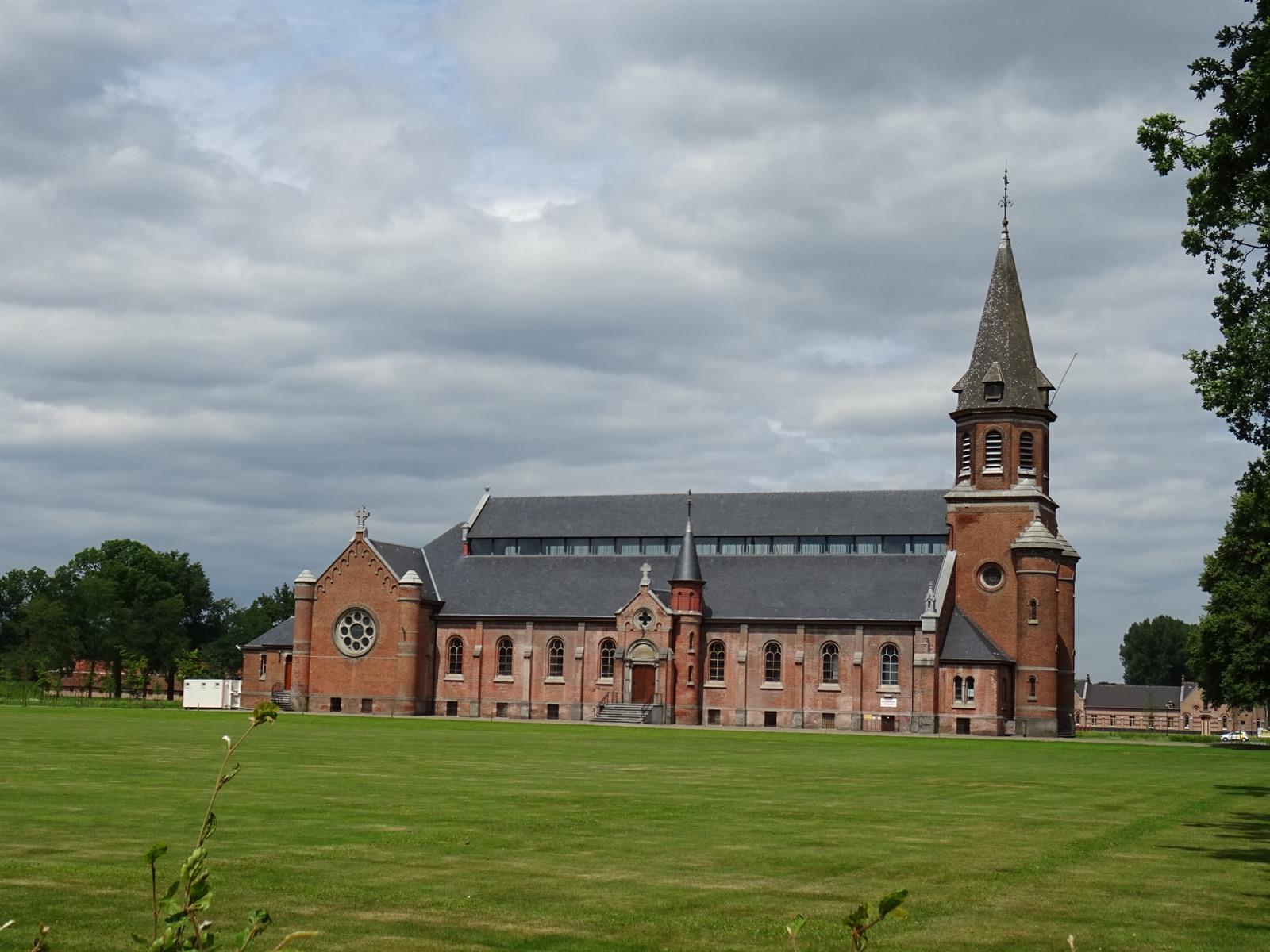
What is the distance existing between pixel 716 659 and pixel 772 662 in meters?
3.27

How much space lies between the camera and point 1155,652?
636 feet

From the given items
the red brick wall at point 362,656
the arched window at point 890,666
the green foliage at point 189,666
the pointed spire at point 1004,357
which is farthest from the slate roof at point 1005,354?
the green foliage at point 189,666

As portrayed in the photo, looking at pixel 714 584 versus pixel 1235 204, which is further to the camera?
pixel 714 584

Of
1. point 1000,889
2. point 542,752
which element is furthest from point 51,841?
point 542,752

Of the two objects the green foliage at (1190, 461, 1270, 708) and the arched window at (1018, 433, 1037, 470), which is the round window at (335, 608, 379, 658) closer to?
the arched window at (1018, 433, 1037, 470)

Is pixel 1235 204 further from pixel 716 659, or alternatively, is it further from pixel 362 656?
pixel 362 656

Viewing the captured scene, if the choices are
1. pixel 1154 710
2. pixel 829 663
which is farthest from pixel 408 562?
pixel 1154 710

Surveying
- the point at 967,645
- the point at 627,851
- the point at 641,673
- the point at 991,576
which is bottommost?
the point at 627,851

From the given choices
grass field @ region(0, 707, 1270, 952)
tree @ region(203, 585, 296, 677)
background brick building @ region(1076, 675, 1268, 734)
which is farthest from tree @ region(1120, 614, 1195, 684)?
grass field @ region(0, 707, 1270, 952)

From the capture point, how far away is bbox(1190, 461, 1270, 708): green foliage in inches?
2657

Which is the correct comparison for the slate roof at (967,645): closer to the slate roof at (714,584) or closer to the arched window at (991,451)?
the slate roof at (714,584)

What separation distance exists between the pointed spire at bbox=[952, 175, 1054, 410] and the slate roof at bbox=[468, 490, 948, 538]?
22.1 feet

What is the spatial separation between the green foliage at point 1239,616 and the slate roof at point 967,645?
32.6 feet

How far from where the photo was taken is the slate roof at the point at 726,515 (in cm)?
8306
